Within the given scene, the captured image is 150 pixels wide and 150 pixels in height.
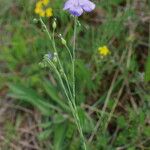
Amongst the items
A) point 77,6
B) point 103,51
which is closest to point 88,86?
point 103,51

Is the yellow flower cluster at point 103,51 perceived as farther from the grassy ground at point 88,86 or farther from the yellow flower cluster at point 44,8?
the yellow flower cluster at point 44,8

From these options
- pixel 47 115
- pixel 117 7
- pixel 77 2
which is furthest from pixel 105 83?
pixel 77 2

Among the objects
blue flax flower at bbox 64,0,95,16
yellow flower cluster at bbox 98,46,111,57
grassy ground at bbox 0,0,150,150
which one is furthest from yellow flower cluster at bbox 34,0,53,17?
blue flax flower at bbox 64,0,95,16

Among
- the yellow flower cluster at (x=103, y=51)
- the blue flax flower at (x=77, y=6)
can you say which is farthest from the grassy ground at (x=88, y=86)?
the blue flax flower at (x=77, y=6)

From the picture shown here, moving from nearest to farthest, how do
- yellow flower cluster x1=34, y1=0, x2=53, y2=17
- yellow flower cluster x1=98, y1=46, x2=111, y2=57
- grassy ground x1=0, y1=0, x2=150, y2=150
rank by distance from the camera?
grassy ground x1=0, y1=0, x2=150, y2=150, yellow flower cluster x1=98, y1=46, x2=111, y2=57, yellow flower cluster x1=34, y1=0, x2=53, y2=17

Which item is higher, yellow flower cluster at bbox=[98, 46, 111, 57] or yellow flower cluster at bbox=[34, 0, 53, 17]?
yellow flower cluster at bbox=[34, 0, 53, 17]

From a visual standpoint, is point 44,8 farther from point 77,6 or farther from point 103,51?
point 77,6

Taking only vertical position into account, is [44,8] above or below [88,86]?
above

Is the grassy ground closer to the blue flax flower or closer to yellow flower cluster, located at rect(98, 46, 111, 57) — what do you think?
yellow flower cluster, located at rect(98, 46, 111, 57)
